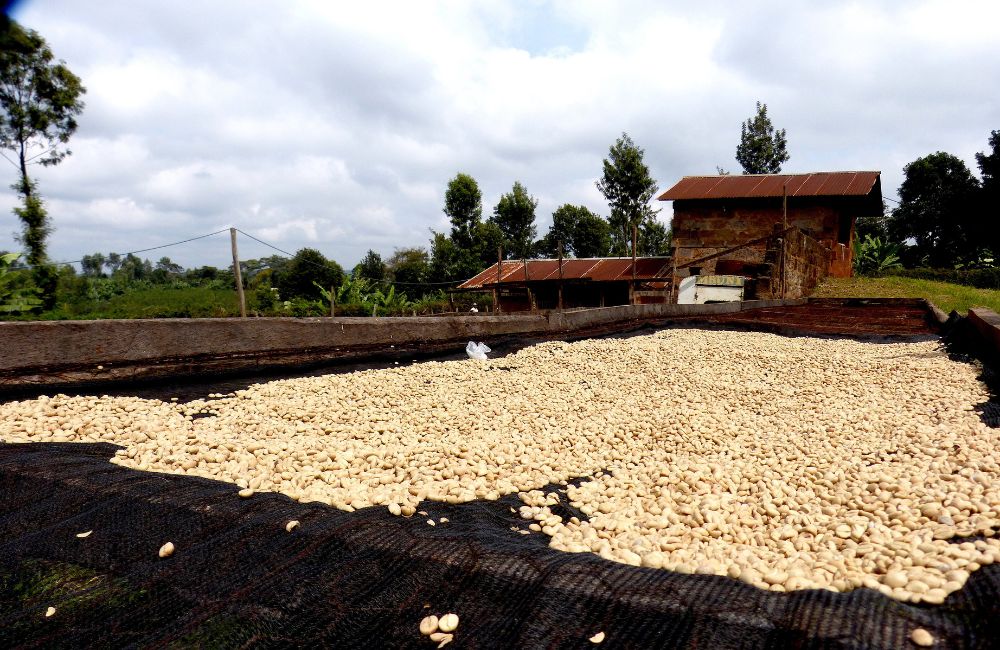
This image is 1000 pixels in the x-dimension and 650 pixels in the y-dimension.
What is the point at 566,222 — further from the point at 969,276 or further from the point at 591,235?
the point at 969,276

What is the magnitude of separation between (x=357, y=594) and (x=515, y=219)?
28967 mm

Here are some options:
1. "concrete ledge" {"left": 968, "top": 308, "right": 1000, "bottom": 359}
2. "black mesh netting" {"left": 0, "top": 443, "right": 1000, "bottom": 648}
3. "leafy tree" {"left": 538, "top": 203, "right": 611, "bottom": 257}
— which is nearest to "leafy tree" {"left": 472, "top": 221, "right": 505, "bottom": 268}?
"leafy tree" {"left": 538, "top": 203, "right": 611, "bottom": 257}

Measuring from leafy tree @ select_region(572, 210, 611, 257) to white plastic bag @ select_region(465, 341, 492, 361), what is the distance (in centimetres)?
2590

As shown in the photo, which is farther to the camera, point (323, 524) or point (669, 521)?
point (669, 521)

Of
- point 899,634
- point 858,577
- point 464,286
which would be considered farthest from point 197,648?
point 464,286

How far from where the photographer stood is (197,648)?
111 cm

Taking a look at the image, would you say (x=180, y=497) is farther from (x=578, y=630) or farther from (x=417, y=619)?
(x=578, y=630)

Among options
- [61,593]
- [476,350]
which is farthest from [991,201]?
[61,593]

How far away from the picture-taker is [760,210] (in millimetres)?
14422

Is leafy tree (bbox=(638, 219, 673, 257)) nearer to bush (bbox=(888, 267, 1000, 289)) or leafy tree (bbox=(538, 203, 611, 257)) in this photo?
leafy tree (bbox=(538, 203, 611, 257))

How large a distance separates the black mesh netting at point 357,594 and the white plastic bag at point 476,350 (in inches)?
145

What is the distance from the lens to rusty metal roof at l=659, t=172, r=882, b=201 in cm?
1377

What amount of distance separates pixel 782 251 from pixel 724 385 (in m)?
6.99

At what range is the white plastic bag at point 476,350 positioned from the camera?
5.35 meters
